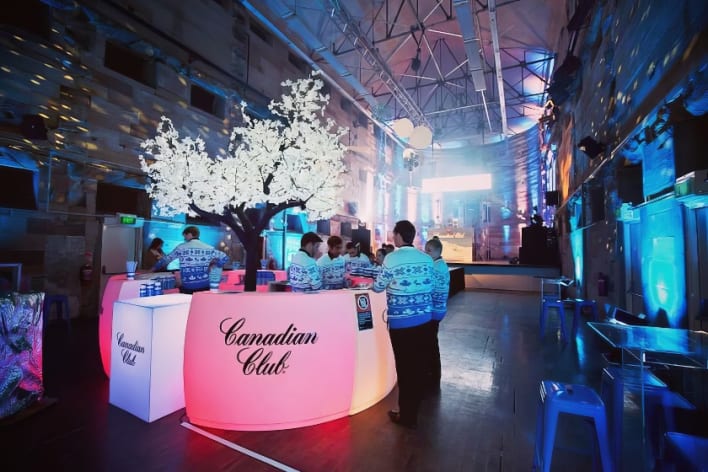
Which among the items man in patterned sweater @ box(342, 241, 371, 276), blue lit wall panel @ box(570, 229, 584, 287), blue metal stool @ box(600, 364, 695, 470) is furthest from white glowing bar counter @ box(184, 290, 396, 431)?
blue lit wall panel @ box(570, 229, 584, 287)

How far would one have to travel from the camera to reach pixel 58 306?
5363mm

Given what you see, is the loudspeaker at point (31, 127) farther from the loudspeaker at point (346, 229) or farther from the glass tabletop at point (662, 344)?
the loudspeaker at point (346, 229)

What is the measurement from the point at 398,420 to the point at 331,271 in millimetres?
2108

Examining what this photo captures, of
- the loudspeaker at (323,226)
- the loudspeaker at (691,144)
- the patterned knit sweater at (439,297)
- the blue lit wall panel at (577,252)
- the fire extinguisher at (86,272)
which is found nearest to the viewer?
the loudspeaker at (691,144)

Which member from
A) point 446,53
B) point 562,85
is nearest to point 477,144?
point 446,53

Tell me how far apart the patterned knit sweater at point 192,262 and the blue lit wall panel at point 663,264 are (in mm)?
4732

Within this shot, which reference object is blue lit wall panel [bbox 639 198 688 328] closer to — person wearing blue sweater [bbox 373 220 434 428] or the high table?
the high table

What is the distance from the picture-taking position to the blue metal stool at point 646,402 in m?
1.72

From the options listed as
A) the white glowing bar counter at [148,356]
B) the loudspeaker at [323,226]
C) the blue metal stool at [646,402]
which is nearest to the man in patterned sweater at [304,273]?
the white glowing bar counter at [148,356]

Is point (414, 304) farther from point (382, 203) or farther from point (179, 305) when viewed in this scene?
point (382, 203)

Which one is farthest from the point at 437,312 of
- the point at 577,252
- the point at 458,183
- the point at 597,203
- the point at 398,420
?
the point at 458,183

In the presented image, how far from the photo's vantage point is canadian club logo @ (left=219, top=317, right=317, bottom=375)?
89.0 inches

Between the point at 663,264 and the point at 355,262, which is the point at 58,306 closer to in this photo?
the point at 355,262

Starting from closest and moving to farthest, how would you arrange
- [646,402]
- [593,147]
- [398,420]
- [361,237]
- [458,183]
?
[646,402], [398,420], [593,147], [361,237], [458,183]
